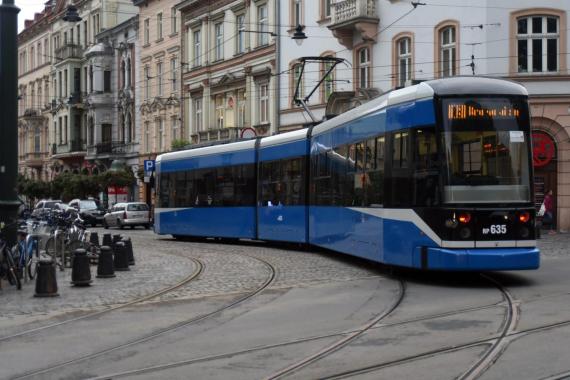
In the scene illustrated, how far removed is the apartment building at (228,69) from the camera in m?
41.4

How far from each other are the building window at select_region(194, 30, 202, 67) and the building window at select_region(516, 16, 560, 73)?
23.6 metres

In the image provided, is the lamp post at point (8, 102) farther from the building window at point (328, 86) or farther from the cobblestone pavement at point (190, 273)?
the building window at point (328, 86)

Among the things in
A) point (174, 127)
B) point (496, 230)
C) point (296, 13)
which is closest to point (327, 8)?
point (296, 13)

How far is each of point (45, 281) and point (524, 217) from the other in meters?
7.46

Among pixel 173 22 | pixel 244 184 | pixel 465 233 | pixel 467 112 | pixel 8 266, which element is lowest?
pixel 8 266

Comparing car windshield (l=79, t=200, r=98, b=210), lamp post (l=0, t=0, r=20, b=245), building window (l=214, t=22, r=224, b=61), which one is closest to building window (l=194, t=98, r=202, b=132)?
building window (l=214, t=22, r=224, b=61)

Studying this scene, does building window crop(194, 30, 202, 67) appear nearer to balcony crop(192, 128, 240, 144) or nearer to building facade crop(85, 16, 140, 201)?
balcony crop(192, 128, 240, 144)

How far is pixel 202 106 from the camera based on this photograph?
160 ft

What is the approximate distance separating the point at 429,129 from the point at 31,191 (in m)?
56.4

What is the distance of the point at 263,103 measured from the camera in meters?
42.1

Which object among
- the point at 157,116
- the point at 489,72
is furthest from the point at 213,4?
the point at 489,72

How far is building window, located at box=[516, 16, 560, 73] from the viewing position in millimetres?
29344

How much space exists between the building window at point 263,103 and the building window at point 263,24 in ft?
7.09

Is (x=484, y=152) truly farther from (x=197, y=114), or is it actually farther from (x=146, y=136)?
(x=146, y=136)
